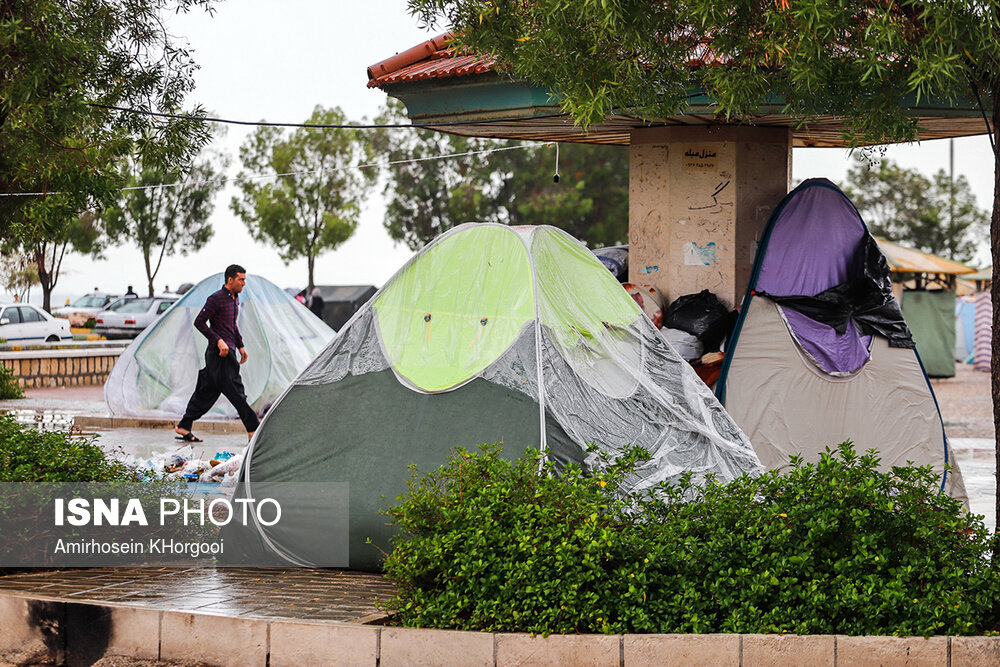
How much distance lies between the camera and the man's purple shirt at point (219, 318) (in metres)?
11.5

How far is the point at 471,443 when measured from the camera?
257 inches

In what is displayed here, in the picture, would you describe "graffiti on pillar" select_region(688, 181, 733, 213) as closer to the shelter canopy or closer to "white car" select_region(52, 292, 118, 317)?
the shelter canopy

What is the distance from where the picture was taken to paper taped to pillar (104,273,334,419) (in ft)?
46.2

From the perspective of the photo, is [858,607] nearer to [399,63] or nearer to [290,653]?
[290,653]

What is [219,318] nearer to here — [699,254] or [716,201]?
[699,254]

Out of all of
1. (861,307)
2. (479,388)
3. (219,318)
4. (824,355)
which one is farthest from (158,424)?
(861,307)

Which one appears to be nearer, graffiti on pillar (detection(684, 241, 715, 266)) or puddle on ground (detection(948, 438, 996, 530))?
puddle on ground (detection(948, 438, 996, 530))

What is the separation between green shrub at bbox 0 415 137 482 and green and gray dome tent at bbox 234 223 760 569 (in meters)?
0.87

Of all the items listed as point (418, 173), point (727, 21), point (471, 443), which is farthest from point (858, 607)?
point (418, 173)

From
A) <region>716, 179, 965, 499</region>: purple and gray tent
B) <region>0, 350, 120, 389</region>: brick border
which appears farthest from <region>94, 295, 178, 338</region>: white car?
<region>716, 179, 965, 499</region>: purple and gray tent

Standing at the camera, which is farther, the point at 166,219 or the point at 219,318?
the point at 166,219

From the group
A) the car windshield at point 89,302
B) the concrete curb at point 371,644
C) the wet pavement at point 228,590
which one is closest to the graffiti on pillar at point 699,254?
the wet pavement at point 228,590

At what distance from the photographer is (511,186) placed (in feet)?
151

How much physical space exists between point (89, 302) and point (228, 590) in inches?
1689
